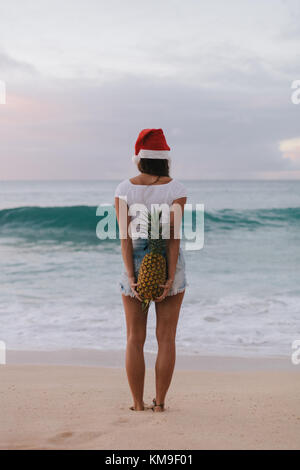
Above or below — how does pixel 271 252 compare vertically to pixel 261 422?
below

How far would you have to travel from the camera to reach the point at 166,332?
127 inches

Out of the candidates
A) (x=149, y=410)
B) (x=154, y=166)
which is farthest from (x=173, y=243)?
(x=149, y=410)

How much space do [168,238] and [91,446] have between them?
4.24ft

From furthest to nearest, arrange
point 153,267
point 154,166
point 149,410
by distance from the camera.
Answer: point 149,410 < point 154,166 < point 153,267

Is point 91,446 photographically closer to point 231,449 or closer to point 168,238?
point 231,449

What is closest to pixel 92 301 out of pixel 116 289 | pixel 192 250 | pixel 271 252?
pixel 116 289

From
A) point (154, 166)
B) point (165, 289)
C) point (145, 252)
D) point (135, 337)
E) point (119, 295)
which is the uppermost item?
point (154, 166)

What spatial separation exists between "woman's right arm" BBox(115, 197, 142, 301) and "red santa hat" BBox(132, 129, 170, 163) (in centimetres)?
34

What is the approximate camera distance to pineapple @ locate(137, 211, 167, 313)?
3.08 m

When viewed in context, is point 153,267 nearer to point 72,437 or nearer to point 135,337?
point 135,337

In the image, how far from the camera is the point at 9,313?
7.41 m

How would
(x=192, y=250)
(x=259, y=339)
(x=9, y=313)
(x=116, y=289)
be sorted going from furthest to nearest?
(x=192, y=250) → (x=116, y=289) → (x=9, y=313) → (x=259, y=339)

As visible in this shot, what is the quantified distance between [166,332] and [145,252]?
54 centimetres

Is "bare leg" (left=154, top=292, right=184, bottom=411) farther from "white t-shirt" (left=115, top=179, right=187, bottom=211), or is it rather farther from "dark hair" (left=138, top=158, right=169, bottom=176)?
"dark hair" (left=138, top=158, right=169, bottom=176)
